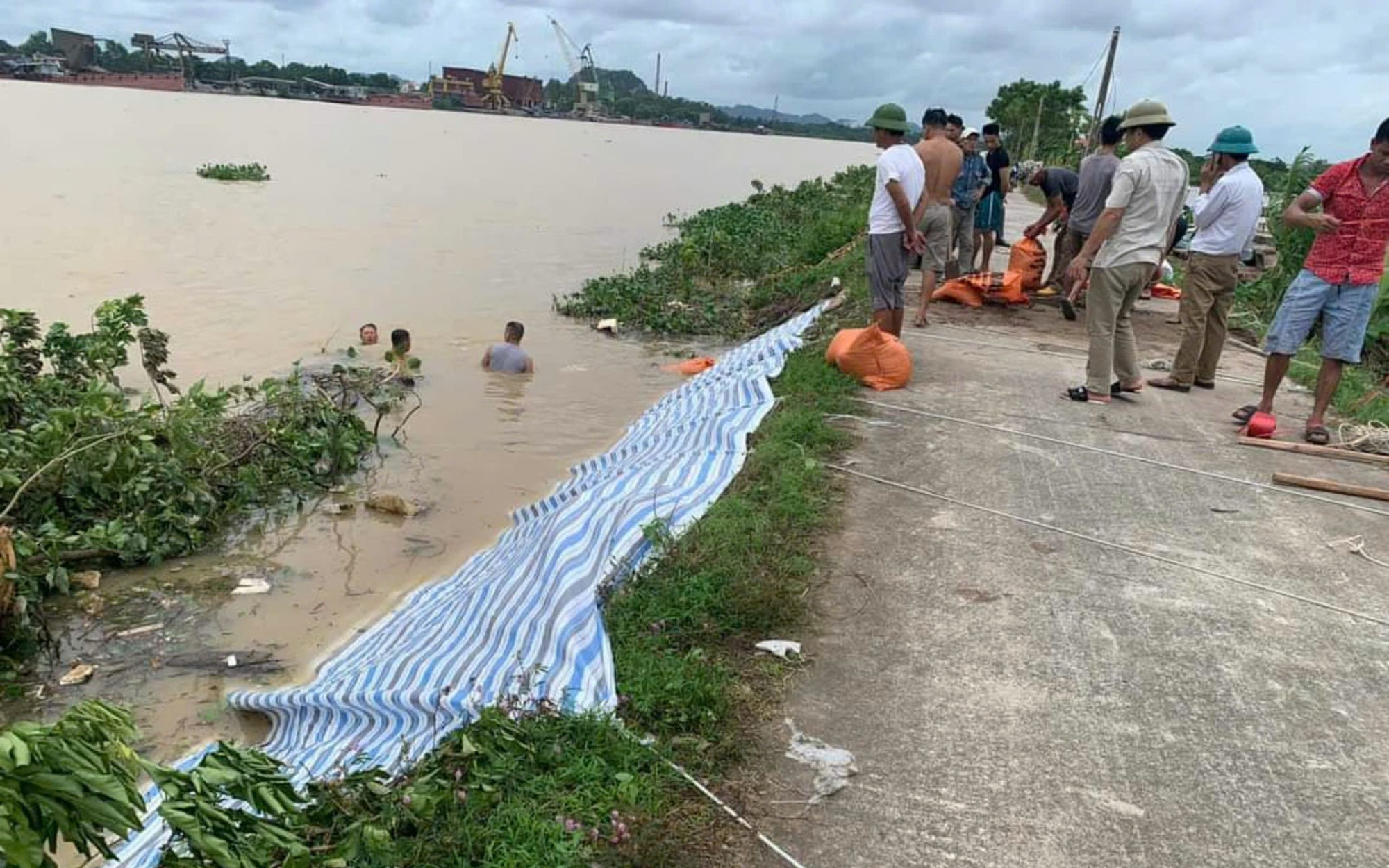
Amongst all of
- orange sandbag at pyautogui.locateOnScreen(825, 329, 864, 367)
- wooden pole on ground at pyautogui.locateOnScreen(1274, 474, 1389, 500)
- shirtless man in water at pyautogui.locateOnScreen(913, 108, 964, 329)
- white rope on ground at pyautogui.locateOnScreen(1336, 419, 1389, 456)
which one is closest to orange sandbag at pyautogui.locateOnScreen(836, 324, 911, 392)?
orange sandbag at pyautogui.locateOnScreen(825, 329, 864, 367)

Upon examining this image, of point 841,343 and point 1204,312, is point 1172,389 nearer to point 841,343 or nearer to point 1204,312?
point 1204,312

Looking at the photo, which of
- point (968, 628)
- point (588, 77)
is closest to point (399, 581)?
point (968, 628)

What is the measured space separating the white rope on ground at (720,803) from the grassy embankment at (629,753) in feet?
0.07

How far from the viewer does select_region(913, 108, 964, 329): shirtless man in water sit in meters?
7.80

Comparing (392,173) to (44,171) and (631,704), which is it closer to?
(44,171)

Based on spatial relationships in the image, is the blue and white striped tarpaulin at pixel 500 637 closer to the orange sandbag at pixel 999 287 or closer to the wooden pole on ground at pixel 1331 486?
the wooden pole on ground at pixel 1331 486

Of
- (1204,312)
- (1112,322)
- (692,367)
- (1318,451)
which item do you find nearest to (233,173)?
(692,367)

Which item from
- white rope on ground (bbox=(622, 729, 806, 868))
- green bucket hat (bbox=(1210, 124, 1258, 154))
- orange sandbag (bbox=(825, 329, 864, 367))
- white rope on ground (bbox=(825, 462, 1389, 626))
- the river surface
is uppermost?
green bucket hat (bbox=(1210, 124, 1258, 154))

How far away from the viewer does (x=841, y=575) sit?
3.95 m

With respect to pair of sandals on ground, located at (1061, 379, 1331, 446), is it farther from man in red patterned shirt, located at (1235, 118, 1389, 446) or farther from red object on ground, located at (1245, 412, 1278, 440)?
man in red patterned shirt, located at (1235, 118, 1389, 446)

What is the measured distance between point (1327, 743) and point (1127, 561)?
1.28m

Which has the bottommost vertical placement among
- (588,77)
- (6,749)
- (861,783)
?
(861,783)

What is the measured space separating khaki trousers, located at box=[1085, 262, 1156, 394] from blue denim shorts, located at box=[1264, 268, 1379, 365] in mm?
827

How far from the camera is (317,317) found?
1230 cm
